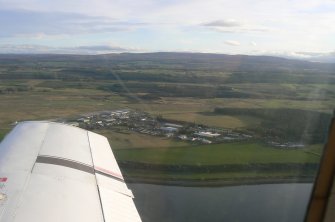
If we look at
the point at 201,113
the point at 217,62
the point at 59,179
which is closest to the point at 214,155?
the point at 201,113

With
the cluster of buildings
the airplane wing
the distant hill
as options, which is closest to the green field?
the cluster of buildings

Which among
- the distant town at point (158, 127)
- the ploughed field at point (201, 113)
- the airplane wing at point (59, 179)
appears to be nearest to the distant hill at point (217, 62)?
the ploughed field at point (201, 113)

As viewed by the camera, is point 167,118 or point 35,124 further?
point 167,118

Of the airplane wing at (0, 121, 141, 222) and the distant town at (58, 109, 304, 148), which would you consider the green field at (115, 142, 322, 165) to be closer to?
the distant town at (58, 109, 304, 148)

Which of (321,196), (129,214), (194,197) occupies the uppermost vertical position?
Result: (321,196)

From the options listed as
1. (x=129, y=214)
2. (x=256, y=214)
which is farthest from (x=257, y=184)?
(x=129, y=214)

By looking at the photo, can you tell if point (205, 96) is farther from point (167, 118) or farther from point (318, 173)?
point (318, 173)

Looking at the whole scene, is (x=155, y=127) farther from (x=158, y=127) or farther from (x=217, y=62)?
(x=217, y=62)
